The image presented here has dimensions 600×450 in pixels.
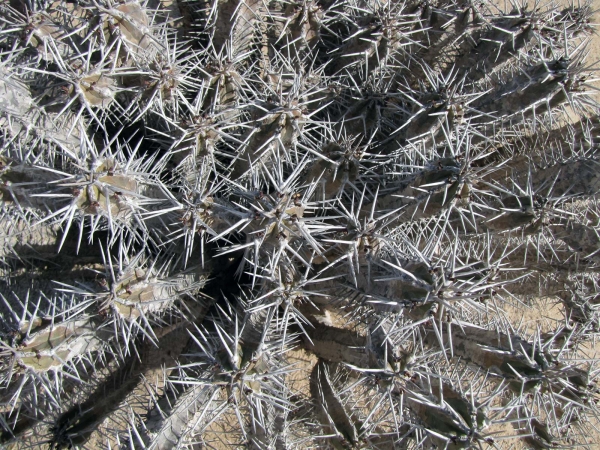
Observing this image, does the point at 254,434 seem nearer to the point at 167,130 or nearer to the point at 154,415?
the point at 154,415

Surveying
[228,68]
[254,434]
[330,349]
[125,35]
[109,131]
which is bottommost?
[330,349]

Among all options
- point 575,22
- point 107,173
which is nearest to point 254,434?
point 107,173

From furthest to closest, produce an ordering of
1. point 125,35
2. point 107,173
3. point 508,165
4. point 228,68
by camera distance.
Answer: point 508,165 → point 228,68 → point 125,35 → point 107,173

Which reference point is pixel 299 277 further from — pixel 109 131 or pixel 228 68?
pixel 109 131

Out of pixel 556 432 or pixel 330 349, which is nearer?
pixel 556 432

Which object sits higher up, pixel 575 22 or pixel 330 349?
pixel 575 22

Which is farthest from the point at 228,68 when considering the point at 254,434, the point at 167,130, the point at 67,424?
the point at 67,424

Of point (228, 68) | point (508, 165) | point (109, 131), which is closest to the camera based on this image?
point (228, 68)
